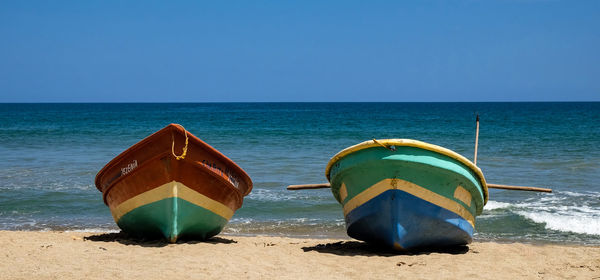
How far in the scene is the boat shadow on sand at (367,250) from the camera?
7.07 meters

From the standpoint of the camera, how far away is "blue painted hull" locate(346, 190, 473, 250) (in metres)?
6.54

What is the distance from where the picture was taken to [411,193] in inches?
255

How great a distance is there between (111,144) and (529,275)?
2203 cm


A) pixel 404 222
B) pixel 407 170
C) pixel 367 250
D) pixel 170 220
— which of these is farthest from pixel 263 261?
pixel 407 170

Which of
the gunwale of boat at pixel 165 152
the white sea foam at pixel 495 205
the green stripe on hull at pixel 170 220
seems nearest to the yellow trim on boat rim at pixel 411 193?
the gunwale of boat at pixel 165 152

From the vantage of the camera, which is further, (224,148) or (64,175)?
(224,148)

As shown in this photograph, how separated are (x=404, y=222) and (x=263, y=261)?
161cm

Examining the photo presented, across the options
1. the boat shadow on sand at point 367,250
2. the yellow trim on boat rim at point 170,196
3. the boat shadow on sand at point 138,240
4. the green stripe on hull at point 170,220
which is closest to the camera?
the yellow trim on boat rim at point 170,196

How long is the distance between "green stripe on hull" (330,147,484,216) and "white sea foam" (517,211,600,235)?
3.70m

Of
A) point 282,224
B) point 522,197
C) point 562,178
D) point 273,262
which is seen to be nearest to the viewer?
point 273,262

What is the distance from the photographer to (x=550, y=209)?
11.0 meters

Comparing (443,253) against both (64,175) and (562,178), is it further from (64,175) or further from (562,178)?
(64,175)

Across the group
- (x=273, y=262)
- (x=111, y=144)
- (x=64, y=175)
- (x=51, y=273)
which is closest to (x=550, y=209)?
(x=273, y=262)

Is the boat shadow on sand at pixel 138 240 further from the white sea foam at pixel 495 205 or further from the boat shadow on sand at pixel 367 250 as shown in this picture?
the white sea foam at pixel 495 205
